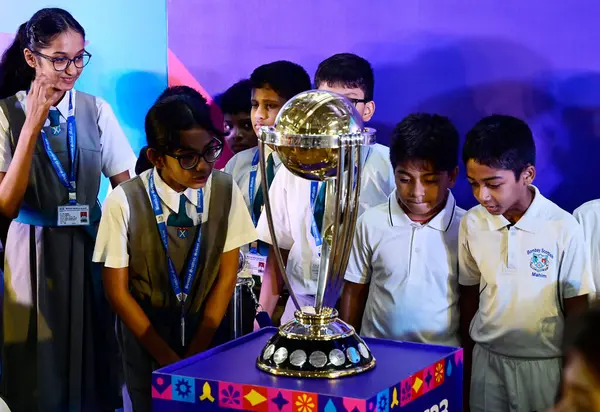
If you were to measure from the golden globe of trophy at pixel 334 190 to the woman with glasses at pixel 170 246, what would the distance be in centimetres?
82

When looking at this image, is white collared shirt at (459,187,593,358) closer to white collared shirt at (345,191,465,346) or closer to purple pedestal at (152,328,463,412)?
white collared shirt at (345,191,465,346)

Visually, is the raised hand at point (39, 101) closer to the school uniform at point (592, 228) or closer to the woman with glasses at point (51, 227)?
the woman with glasses at point (51, 227)

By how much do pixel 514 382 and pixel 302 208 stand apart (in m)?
0.86

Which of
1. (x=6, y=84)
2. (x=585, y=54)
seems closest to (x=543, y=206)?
(x=585, y=54)

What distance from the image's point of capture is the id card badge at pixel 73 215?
3.25 m

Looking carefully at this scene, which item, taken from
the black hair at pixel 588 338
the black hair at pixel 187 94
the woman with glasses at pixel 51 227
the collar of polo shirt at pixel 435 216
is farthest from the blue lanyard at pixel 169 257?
the black hair at pixel 588 338

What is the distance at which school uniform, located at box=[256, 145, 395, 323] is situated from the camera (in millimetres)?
2959

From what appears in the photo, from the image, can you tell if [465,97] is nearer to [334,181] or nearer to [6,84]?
[334,181]

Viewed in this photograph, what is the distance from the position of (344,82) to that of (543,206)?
83 cm

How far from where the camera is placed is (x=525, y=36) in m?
2.88

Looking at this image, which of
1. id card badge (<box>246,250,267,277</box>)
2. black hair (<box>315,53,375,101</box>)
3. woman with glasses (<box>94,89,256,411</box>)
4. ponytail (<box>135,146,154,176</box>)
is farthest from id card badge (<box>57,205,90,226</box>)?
black hair (<box>315,53,375,101</box>)

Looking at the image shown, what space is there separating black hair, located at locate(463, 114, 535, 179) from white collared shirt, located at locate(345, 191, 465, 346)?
22 cm

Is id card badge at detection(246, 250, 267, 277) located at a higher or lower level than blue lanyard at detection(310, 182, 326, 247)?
lower

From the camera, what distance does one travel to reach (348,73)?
9.91 feet
